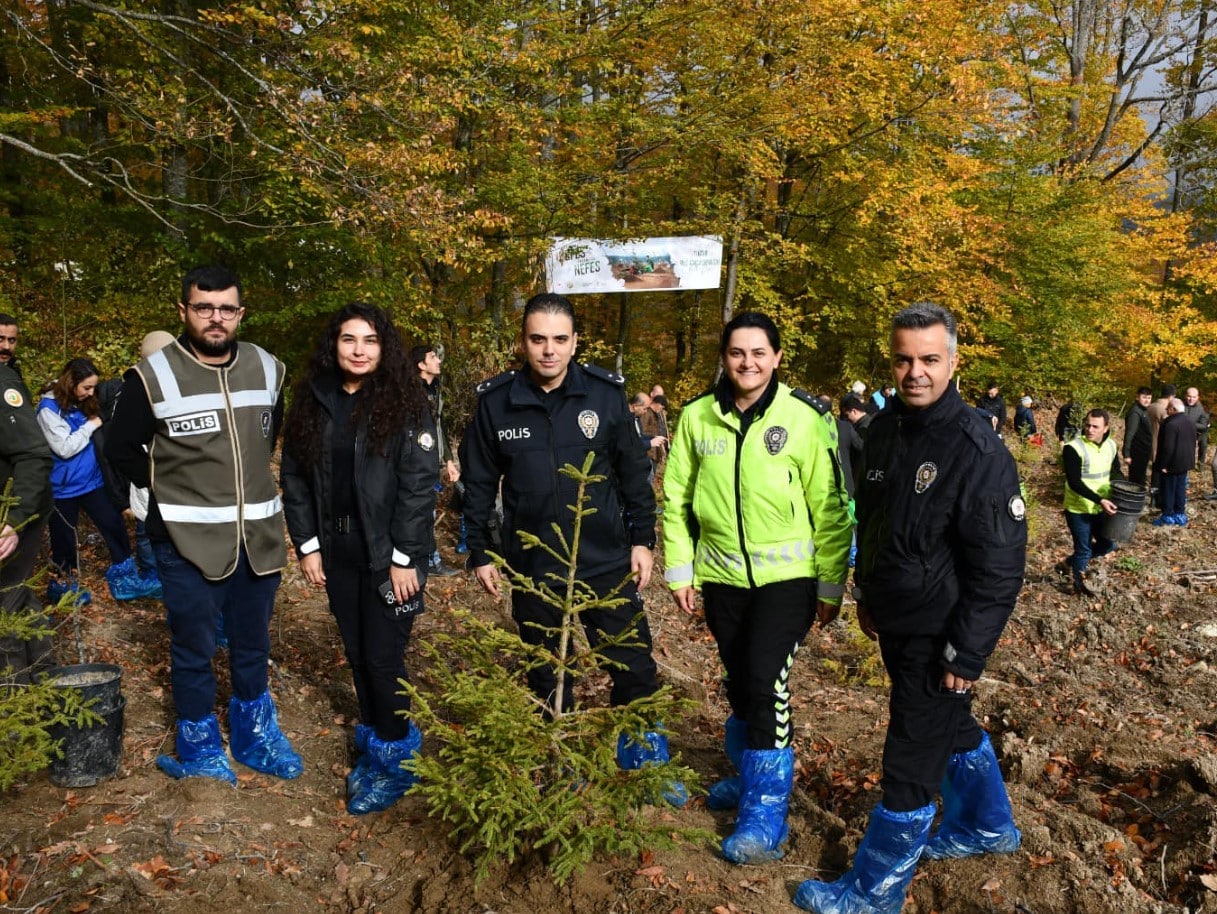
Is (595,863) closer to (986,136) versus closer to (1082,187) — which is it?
(986,136)

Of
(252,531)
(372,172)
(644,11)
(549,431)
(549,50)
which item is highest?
(644,11)

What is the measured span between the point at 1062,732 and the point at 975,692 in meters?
0.86

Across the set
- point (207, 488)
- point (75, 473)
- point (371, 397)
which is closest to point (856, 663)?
point (371, 397)

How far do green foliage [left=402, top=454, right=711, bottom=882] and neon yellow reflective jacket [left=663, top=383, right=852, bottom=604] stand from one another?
759mm

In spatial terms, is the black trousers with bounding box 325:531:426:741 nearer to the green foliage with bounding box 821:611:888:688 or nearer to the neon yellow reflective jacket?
the neon yellow reflective jacket

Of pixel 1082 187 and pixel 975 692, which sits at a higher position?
pixel 1082 187

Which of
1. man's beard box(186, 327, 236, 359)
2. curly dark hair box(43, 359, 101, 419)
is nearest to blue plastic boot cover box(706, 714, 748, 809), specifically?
man's beard box(186, 327, 236, 359)

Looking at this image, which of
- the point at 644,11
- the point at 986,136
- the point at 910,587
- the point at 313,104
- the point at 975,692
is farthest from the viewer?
the point at 986,136

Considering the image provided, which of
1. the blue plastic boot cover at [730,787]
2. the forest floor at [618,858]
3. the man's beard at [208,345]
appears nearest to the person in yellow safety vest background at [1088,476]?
the forest floor at [618,858]

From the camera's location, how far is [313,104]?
8.02m

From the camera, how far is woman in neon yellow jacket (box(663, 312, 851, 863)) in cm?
340

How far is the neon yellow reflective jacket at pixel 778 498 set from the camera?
341cm

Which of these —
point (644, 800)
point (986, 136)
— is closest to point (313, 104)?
point (644, 800)

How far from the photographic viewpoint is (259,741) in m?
4.02
